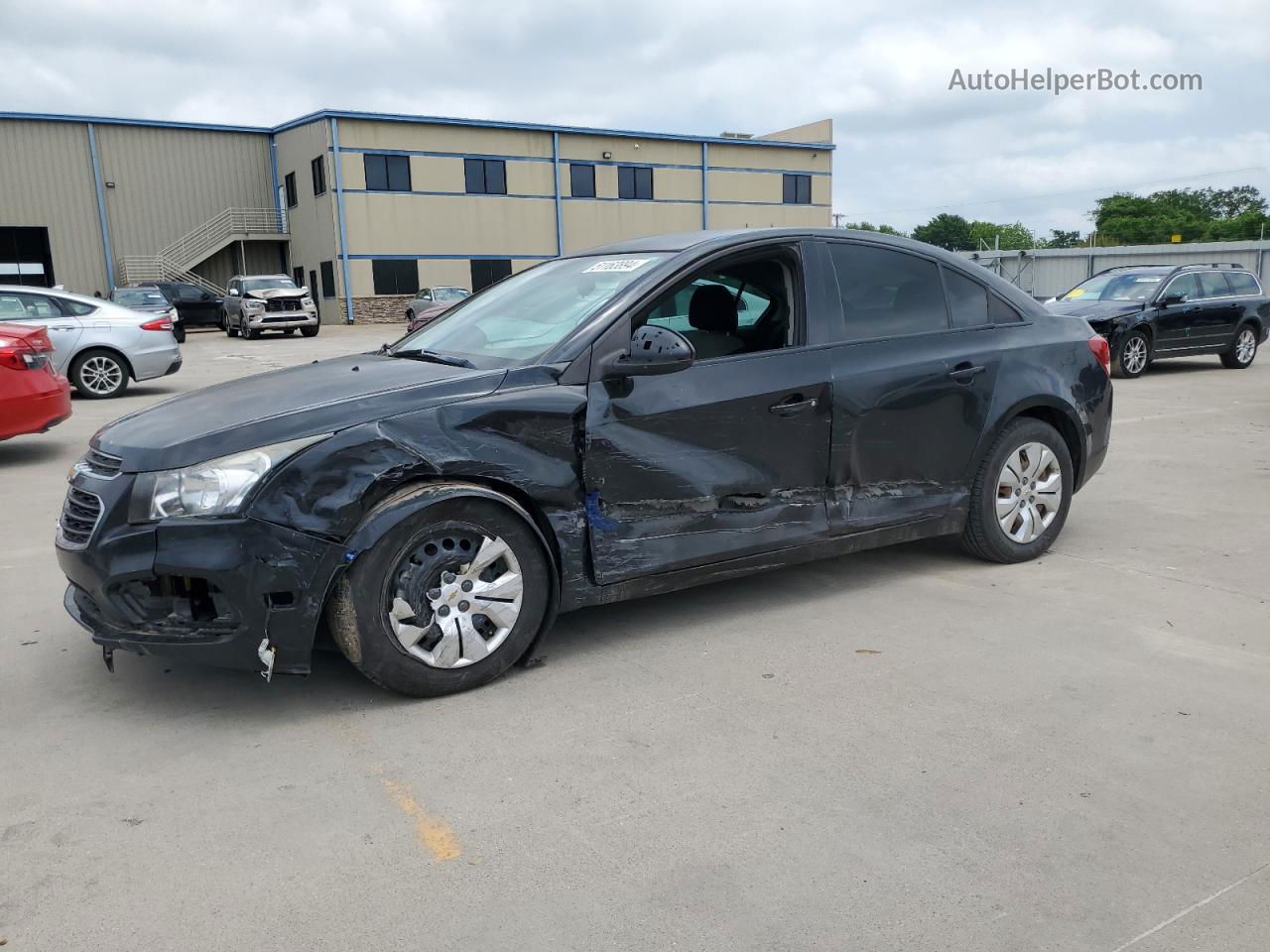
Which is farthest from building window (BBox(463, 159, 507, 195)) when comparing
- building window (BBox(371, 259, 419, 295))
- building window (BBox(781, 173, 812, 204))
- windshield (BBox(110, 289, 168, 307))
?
windshield (BBox(110, 289, 168, 307))

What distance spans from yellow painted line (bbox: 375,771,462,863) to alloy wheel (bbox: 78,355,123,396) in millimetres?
12386

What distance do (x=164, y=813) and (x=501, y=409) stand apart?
5.62ft

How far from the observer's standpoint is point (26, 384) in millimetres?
8398

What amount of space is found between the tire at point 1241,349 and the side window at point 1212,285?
2.15 ft

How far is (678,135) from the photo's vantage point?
43781mm

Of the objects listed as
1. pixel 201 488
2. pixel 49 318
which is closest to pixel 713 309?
pixel 201 488

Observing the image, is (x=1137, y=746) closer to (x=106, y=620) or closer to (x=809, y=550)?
(x=809, y=550)

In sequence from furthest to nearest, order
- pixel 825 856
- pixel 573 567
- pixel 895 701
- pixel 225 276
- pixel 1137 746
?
pixel 225 276 → pixel 573 567 → pixel 895 701 → pixel 1137 746 → pixel 825 856

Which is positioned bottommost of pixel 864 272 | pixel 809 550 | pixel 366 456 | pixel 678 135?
pixel 809 550

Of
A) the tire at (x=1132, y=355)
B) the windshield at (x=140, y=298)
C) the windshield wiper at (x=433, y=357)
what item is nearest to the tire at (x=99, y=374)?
the windshield wiper at (x=433, y=357)

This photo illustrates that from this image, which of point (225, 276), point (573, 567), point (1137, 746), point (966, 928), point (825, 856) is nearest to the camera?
point (966, 928)

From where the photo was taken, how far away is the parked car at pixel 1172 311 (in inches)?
584

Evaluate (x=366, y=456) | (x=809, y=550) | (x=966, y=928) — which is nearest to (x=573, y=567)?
(x=366, y=456)

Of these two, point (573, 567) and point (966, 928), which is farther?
point (573, 567)
